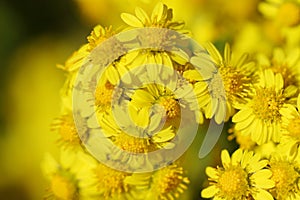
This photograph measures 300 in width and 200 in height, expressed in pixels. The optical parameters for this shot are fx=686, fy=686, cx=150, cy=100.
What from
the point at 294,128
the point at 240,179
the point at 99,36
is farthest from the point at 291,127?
the point at 99,36

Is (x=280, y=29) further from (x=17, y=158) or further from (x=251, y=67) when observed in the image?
(x=17, y=158)

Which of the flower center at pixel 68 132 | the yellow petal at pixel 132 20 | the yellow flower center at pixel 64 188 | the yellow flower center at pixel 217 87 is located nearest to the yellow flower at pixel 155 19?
the yellow petal at pixel 132 20

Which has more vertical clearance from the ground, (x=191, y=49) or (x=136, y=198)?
(x=191, y=49)

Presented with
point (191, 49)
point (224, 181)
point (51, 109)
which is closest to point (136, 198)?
Result: point (224, 181)

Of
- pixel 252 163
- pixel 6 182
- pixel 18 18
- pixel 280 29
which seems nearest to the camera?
pixel 252 163

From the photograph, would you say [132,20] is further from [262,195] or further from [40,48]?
[40,48]

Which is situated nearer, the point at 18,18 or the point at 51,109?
the point at 51,109

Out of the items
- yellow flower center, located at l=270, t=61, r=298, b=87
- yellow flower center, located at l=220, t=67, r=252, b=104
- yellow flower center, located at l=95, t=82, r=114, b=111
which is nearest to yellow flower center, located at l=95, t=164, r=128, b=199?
yellow flower center, located at l=95, t=82, r=114, b=111

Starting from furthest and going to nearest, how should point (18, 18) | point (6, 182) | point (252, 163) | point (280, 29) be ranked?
point (18, 18) < point (6, 182) < point (280, 29) < point (252, 163)

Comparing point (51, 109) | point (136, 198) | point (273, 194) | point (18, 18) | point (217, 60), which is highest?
point (18, 18)
